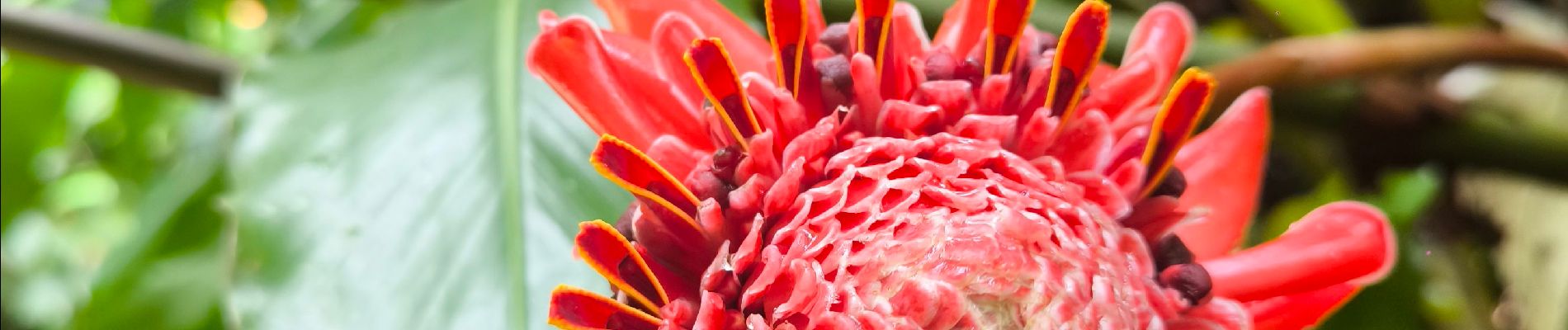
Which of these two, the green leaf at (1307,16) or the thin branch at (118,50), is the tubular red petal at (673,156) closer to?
the thin branch at (118,50)

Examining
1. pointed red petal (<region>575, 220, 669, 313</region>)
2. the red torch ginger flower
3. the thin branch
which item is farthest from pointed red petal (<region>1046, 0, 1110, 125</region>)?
the thin branch

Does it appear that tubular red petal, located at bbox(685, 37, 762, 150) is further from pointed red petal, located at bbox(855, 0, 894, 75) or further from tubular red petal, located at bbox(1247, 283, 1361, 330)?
tubular red petal, located at bbox(1247, 283, 1361, 330)

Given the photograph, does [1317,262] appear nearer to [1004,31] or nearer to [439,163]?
[1004,31]

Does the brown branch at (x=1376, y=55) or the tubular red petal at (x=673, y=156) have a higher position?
the tubular red petal at (x=673, y=156)

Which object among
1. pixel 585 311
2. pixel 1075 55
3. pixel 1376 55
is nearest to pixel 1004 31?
pixel 1075 55

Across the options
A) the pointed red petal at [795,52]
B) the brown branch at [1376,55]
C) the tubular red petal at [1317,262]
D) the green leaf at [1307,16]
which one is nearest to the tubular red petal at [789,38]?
the pointed red petal at [795,52]

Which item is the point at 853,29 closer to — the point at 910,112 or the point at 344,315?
the point at 910,112
